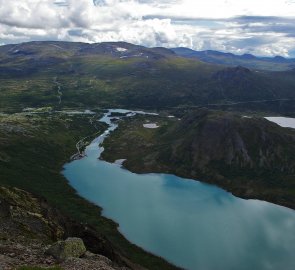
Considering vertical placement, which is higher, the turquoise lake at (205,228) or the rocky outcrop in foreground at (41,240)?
the rocky outcrop in foreground at (41,240)

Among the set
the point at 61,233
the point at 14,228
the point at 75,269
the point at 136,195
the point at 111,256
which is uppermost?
the point at 75,269

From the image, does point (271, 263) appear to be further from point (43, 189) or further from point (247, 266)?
point (43, 189)

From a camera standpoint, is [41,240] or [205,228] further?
[205,228]

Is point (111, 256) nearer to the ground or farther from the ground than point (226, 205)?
farther from the ground

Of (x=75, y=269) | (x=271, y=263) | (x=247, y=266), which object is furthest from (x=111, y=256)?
(x=271, y=263)

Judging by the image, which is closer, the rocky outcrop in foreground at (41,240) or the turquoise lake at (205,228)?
the rocky outcrop in foreground at (41,240)
